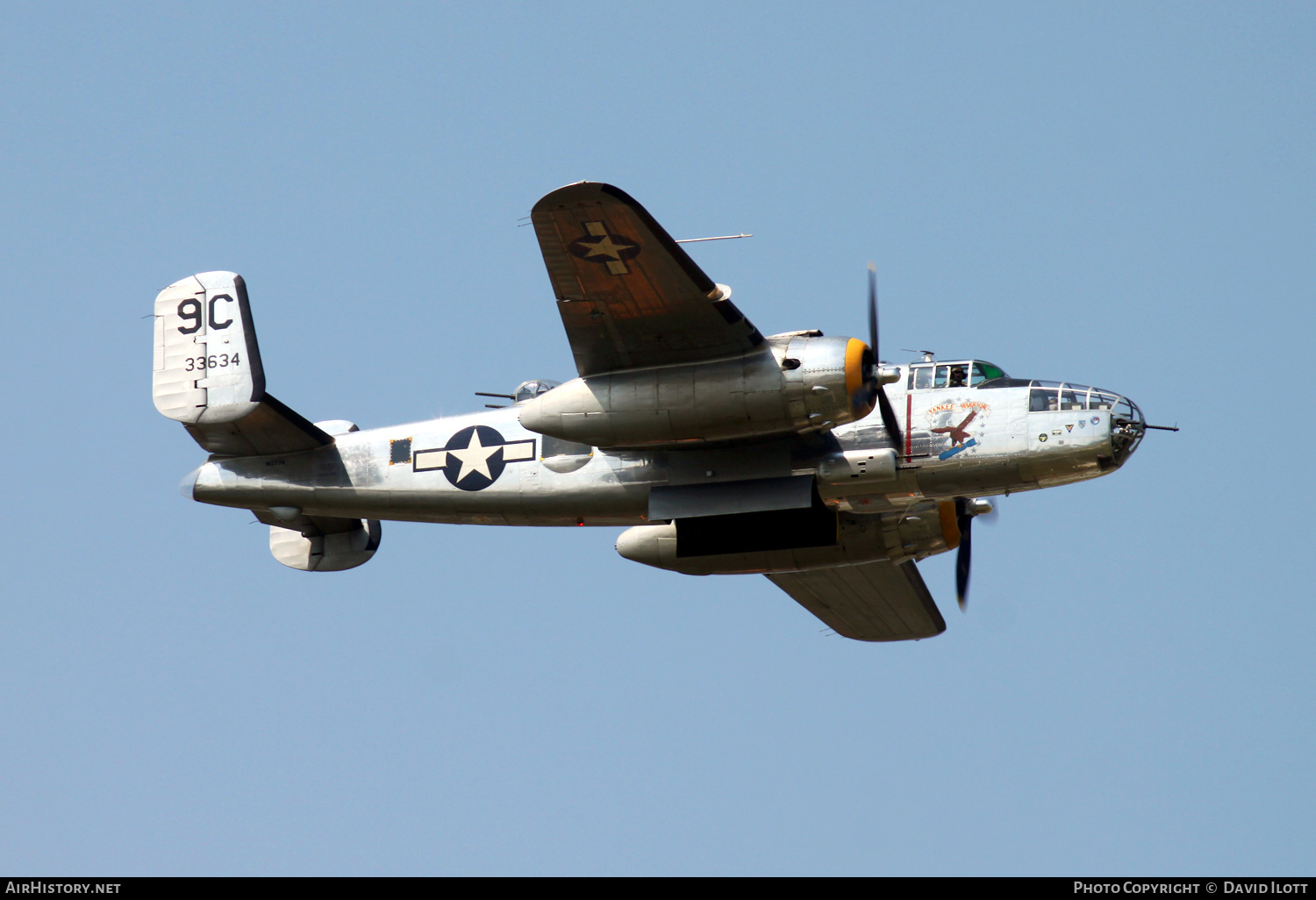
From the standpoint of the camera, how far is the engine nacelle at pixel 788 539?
20.3 metres

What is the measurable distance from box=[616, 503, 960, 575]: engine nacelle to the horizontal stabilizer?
5310mm

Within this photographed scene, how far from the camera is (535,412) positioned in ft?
63.1

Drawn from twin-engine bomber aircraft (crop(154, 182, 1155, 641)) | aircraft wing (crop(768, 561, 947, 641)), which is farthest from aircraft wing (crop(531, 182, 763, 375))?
aircraft wing (crop(768, 561, 947, 641))

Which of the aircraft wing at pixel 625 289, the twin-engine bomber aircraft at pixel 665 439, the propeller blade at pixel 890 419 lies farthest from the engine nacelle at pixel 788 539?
the aircraft wing at pixel 625 289

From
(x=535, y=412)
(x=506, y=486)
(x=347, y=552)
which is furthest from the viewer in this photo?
(x=347, y=552)

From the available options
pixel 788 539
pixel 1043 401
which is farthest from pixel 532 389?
pixel 1043 401

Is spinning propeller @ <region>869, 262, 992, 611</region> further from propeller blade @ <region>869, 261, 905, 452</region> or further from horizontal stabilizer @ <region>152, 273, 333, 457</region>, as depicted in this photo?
horizontal stabilizer @ <region>152, 273, 333, 457</region>

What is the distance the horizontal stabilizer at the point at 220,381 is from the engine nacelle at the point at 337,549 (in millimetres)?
2209

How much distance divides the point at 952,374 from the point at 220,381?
10.6 metres

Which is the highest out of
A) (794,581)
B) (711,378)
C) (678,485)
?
(711,378)

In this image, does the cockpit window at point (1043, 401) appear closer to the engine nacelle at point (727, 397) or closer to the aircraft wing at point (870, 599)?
the engine nacelle at point (727, 397)

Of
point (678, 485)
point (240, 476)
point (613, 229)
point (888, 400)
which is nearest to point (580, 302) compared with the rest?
point (613, 229)
